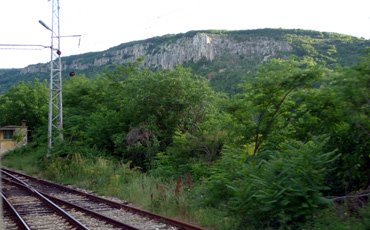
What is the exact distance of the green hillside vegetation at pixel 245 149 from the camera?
990 centimetres

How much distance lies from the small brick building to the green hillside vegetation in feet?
55.0

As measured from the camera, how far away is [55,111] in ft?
140

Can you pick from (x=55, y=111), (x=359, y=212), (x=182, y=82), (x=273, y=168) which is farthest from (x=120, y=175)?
(x=55, y=111)

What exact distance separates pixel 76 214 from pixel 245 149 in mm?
5860

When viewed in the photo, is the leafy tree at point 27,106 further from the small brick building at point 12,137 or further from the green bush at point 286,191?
the green bush at point 286,191

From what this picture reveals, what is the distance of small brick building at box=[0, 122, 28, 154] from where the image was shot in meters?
45.6

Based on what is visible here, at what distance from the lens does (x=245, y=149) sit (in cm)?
1595

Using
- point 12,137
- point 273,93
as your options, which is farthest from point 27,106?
point 273,93

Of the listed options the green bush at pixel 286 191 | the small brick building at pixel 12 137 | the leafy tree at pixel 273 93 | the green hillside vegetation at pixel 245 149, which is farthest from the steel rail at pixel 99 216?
the small brick building at pixel 12 137

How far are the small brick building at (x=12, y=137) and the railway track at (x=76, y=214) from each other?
27.0 m

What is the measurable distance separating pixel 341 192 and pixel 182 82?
15346 mm

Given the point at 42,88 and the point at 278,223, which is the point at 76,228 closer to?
the point at 278,223

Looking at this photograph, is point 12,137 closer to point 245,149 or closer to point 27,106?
point 27,106

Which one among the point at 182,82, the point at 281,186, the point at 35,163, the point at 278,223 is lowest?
the point at 35,163
